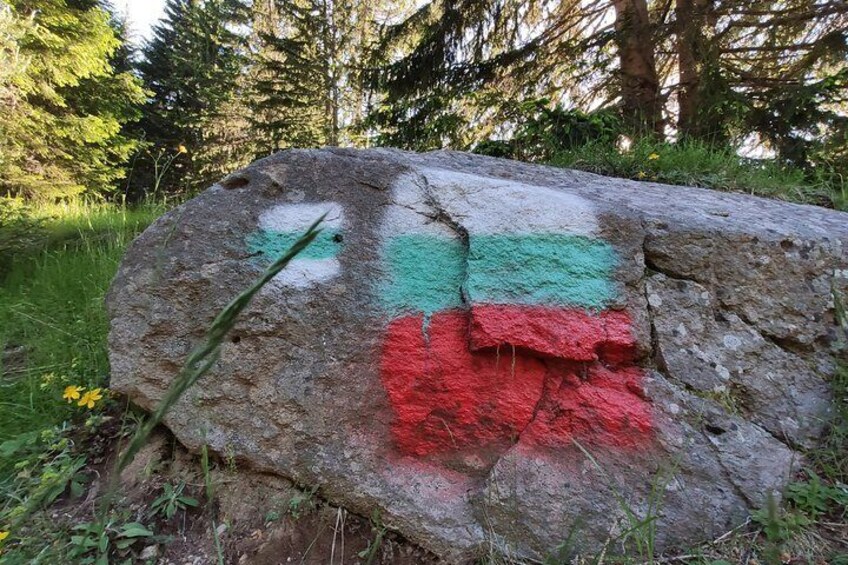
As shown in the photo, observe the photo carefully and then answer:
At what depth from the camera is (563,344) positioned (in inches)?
→ 63.4

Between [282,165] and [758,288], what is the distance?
1.94 metres

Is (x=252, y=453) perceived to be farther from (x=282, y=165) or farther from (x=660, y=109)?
(x=660, y=109)

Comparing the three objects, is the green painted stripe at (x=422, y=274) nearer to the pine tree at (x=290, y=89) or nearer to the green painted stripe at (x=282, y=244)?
the green painted stripe at (x=282, y=244)

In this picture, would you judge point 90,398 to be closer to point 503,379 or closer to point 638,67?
point 503,379

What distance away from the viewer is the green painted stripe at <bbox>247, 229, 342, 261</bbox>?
5.63 feet

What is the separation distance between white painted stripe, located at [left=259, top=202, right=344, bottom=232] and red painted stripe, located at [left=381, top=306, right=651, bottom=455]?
50cm

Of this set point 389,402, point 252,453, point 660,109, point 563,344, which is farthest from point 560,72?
point 252,453

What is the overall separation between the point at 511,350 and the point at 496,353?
0.06 meters

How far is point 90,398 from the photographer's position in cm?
181

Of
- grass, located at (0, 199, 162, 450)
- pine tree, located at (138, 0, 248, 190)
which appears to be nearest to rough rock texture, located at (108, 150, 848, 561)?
grass, located at (0, 199, 162, 450)

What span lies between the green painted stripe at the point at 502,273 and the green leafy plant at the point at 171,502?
3.13 ft

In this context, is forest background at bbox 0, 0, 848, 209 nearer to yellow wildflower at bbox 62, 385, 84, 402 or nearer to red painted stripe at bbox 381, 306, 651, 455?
yellow wildflower at bbox 62, 385, 84, 402

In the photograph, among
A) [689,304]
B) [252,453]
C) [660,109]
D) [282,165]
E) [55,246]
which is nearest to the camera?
[252,453]

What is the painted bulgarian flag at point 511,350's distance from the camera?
160 cm
